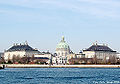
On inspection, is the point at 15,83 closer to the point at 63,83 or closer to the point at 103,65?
the point at 63,83

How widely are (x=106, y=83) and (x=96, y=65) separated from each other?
119584 millimetres

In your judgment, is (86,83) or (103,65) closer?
(86,83)

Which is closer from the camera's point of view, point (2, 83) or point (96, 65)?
point (2, 83)

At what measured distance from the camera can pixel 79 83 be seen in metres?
61.6

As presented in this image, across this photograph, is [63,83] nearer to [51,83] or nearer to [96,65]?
[51,83]

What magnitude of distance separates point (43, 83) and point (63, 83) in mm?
2904

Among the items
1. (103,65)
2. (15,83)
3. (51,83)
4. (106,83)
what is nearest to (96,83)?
(106,83)

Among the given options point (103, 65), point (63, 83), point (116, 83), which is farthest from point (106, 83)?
point (103, 65)

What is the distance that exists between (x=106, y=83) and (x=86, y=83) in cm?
324

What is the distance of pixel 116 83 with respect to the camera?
59.5 metres

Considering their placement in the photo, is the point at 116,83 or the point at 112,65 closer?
the point at 116,83

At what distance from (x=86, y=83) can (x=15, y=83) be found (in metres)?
10.3

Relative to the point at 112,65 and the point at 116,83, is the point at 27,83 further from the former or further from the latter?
the point at 112,65

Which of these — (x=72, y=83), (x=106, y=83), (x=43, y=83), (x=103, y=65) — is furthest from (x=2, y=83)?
(x=103, y=65)
